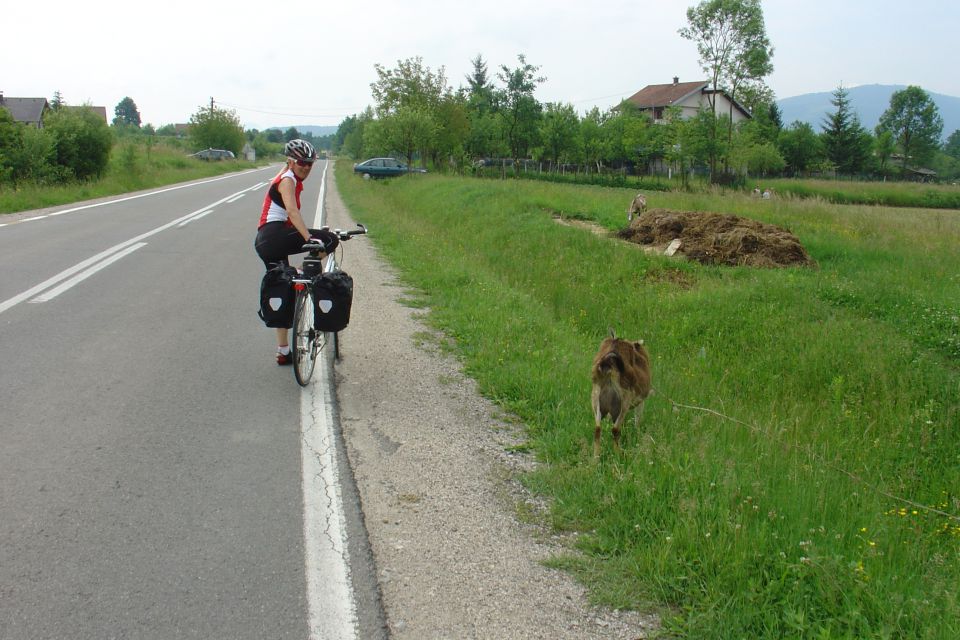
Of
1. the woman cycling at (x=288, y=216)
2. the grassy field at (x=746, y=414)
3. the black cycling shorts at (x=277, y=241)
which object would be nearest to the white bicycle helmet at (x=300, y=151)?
the woman cycling at (x=288, y=216)

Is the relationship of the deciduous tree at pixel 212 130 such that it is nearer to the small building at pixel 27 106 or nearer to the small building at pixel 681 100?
the small building at pixel 27 106

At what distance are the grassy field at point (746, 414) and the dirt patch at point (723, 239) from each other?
2.30ft

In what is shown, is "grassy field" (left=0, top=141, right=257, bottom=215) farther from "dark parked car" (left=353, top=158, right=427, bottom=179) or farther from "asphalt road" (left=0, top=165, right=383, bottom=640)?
"asphalt road" (left=0, top=165, right=383, bottom=640)

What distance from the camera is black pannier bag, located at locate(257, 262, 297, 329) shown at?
6.10 meters

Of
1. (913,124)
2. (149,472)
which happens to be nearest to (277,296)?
(149,472)

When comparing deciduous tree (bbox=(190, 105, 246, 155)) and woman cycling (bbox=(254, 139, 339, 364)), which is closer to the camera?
woman cycling (bbox=(254, 139, 339, 364))

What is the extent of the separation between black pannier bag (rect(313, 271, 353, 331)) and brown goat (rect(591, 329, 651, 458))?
229cm

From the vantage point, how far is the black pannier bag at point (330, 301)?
600 centimetres

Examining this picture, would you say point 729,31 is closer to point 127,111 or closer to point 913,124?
point 913,124

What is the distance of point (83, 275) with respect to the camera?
10172 millimetres

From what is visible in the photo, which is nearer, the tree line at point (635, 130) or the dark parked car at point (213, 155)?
the tree line at point (635, 130)

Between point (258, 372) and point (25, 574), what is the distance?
10.9 feet

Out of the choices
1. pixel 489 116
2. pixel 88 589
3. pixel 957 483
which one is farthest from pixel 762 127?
pixel 88 589

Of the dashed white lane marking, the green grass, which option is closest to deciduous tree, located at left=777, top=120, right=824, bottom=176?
the green grass
